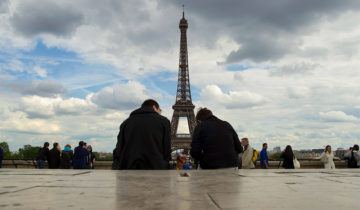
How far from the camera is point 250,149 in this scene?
9.88 meters

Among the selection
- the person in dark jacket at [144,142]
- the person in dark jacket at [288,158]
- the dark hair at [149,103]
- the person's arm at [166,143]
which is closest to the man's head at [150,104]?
the dark hair at [149,103]

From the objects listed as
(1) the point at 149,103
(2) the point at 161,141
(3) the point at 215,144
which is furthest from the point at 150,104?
(3) the point at 215,144

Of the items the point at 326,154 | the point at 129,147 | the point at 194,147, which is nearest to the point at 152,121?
the point at 129,147

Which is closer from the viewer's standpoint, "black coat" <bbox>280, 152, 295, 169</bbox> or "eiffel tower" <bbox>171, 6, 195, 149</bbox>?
"black coat" <bbox>280, 152, 295, 169</bbox>

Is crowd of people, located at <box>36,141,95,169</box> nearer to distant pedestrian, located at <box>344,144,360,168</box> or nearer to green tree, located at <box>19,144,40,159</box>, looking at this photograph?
distant pedestrian, located at <box>344,144,360,168</box>

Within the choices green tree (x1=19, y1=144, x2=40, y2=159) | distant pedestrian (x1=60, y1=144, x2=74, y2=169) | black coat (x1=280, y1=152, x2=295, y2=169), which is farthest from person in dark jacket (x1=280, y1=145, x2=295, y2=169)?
green tree (x1=19, y1=144, x2=40, y2=159)

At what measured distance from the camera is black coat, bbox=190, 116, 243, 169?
18.9 feet

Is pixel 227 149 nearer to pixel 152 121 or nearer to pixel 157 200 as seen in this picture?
pixel 152 121

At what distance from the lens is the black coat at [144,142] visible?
536 cm

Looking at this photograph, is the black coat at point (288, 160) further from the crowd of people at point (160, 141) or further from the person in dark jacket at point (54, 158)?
the person in dark jacket at point (54, 158)

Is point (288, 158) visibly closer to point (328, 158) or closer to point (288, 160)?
point (288, 160)

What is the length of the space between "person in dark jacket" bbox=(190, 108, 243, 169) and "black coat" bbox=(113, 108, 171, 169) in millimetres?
630

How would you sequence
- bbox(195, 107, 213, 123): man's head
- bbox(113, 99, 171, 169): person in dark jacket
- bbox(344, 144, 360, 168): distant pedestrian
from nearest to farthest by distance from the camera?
bbox(113, 99, 171, 169): person in dark jacket
bbox(195, 107, 213, 123): man's head
bbox(344, 144, 360, 168): distant pedestrian

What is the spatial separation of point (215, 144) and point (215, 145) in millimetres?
17
